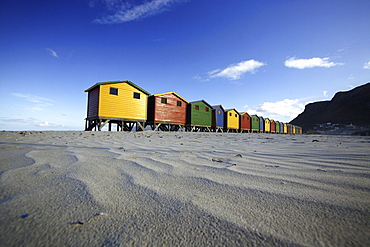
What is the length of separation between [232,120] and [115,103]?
684 inches

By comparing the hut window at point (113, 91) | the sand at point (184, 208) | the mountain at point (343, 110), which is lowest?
the sand at point (184, 208)

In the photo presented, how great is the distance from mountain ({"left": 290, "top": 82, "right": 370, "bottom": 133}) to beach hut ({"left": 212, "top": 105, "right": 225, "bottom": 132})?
165 ft

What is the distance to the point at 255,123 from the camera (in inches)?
1207

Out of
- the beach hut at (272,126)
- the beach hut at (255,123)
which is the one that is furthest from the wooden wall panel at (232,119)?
the beach hut at (272,126)

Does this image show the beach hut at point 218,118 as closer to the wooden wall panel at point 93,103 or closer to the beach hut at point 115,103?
the beach hut at point 115,103

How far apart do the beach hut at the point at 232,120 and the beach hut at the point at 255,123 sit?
535 centimetres

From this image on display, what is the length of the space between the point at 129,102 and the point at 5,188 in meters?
13.4

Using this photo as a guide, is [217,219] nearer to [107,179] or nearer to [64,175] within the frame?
[107,179]

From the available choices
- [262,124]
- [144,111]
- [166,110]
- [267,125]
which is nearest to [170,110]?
[166,110]

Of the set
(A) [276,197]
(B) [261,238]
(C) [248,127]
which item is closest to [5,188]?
(B) [261,238]

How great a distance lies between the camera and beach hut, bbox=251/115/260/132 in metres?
29.8

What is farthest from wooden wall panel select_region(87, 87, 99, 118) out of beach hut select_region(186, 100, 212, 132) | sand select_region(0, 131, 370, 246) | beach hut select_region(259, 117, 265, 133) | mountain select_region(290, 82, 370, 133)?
mountain select_region(290, 82, 370, 133)

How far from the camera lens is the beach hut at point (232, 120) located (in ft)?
77.9

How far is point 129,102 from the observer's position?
13.8 m
